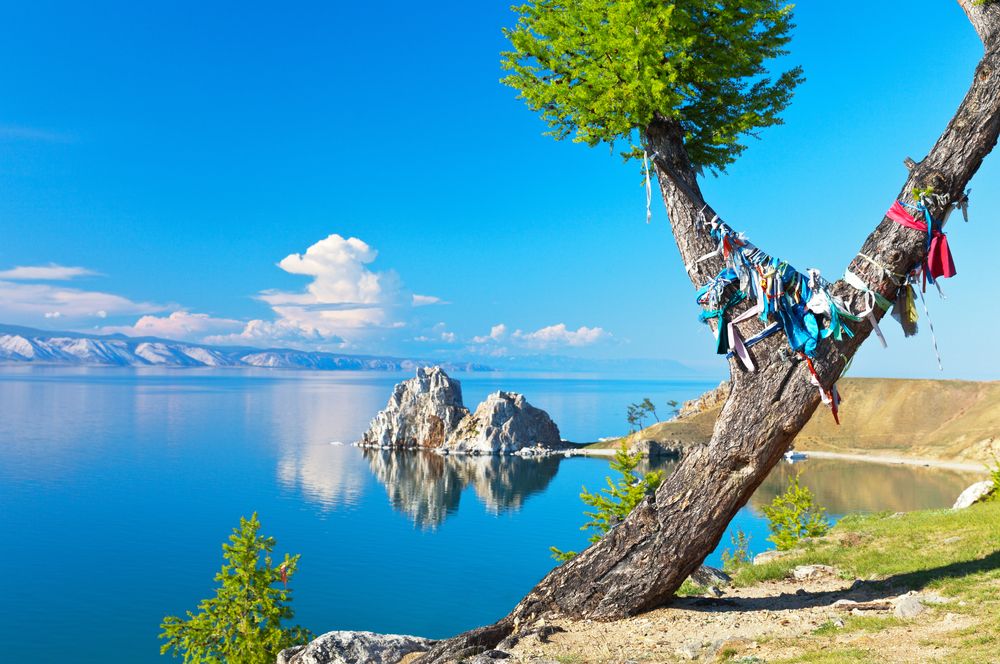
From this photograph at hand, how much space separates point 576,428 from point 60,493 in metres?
116

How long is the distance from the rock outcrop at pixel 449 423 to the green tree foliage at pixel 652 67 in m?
107

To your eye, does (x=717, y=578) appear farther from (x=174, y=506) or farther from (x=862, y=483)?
(x=862, y=483)

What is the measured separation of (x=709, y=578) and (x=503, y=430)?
346ft

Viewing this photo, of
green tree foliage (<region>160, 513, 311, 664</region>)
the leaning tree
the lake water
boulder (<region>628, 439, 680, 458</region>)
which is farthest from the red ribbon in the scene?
boulder (<region>628, 439, 680, 458</region>)

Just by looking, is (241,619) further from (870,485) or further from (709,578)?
(870,485)

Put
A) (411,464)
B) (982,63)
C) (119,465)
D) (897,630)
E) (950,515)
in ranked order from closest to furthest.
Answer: (897,630), (982,63), (950,515), (119,465), (411,464)

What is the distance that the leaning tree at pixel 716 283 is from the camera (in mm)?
9969

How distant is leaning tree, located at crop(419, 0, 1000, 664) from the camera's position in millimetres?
9969

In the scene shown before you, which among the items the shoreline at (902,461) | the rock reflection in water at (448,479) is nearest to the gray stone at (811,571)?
the rock reflection in water at (448,479)

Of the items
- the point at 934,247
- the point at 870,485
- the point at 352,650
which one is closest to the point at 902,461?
the point at 870,485

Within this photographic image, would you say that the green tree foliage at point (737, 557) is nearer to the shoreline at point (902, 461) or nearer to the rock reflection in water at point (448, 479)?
the rock reflection in water at point (448, 479)

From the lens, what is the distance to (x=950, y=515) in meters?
17.8

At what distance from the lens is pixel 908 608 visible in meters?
9.02

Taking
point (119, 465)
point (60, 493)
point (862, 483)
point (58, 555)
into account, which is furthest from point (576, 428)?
point (58, 555)
